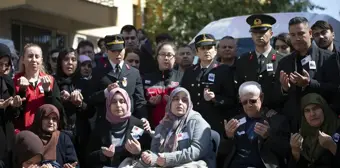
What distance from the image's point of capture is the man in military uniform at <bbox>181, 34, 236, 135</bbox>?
26.3 feet

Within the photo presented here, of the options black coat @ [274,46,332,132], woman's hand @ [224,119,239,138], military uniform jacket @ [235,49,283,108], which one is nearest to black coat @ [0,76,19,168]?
woman's hand @ [224,119,239,138]

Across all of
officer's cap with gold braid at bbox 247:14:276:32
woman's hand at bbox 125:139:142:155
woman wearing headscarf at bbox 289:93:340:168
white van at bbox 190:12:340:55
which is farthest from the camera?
white van at bbox 190:12:340:55

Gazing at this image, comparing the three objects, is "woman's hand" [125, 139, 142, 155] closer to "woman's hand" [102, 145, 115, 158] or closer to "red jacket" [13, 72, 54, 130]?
"woman's hand" [102, 145, 115, 158]

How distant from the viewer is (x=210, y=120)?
814 centimetres

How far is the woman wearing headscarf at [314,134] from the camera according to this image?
22.2 ft

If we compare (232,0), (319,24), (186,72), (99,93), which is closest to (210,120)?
(186,72)

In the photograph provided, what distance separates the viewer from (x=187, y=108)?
7.56 m

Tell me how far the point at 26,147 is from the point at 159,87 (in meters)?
2.13

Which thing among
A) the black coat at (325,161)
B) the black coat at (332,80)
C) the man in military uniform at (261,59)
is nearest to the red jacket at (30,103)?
the man in military uniform at (261,59)

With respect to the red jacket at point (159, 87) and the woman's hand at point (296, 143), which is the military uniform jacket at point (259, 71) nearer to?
the woman's hand at point (296, 143)

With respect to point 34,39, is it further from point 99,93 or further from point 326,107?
point 326,107

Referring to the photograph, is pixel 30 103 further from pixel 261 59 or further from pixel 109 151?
pixel 261 59

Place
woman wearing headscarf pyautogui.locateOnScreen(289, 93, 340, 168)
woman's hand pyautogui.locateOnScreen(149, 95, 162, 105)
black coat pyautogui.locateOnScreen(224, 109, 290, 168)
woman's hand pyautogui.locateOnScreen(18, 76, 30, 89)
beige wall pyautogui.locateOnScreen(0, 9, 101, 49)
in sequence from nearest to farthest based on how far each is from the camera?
woman wearing headscarf pyautogui.locateOnScreen(289, 93, 340, 168) → black coat pyautogui.locateOnScreen(224, 109, 290, 168) → woman's hand pyautogui.locateOnScreen(18, 76, 30, 89) → woman's hand pyautogui.locateOnScreen(149, 95, 162, 105) → beige wall pyautogui.locateOnScreen(0, 9, 101, 49)

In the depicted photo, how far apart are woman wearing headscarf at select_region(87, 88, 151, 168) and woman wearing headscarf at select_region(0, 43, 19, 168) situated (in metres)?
0.94
